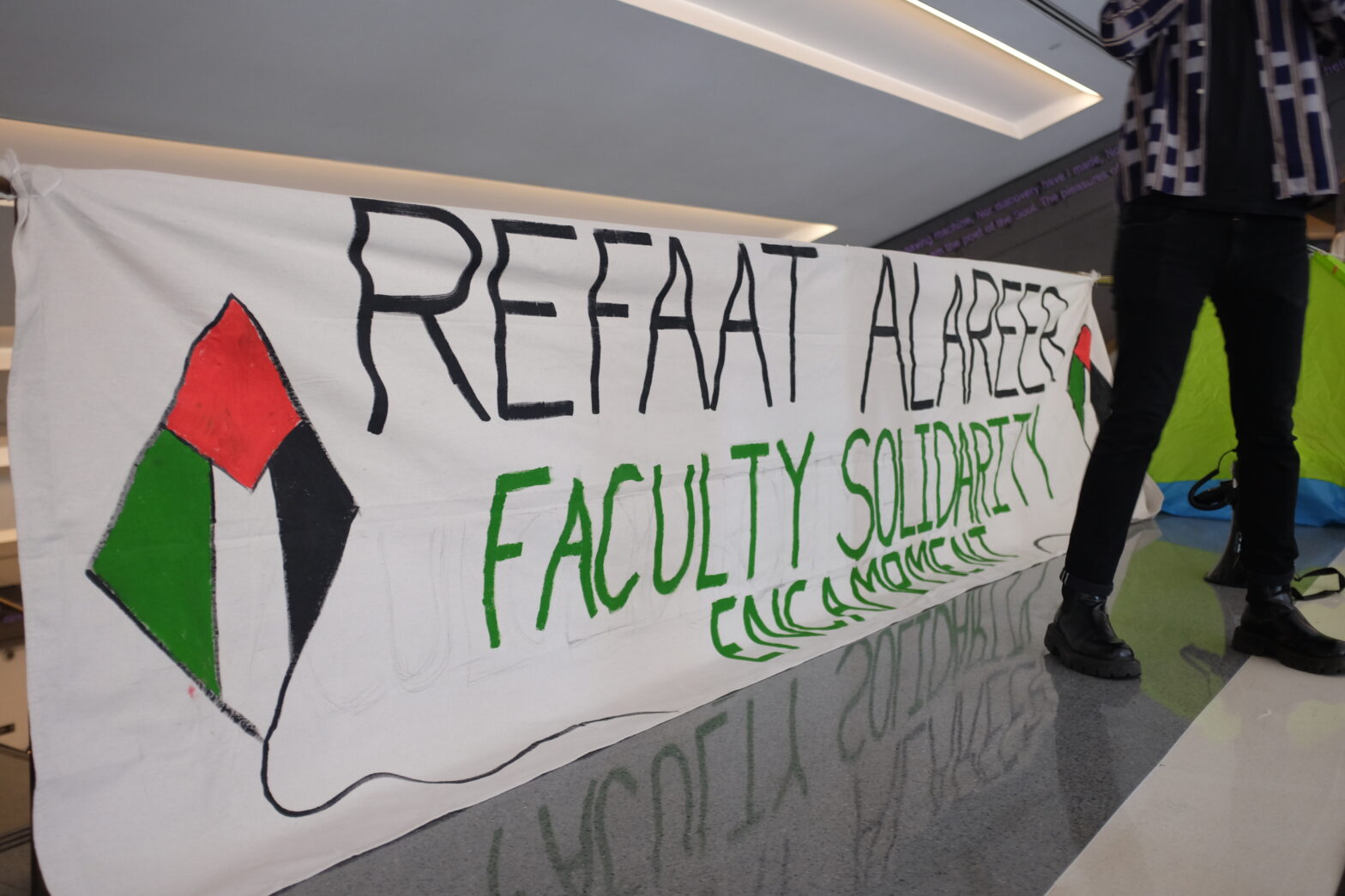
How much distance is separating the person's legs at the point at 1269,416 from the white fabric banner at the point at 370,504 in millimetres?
589

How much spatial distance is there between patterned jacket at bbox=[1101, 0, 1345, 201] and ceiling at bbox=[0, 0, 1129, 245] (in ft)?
10.5

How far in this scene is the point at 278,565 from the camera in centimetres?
96

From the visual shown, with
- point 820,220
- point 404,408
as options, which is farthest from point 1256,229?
point 820,220

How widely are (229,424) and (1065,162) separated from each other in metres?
7.68

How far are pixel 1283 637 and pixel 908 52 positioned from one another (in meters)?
4.66

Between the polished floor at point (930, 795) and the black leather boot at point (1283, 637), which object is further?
the black leather boot at point (1283, 637)

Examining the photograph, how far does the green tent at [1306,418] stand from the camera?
256 centimetres

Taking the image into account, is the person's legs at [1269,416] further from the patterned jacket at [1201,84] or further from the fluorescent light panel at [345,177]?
the fluorescent light panel at [345,177]

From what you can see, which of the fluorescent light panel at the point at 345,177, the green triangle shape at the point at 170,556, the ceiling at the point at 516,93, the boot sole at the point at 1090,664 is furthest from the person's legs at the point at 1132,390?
the ceiling at the point at 516,93

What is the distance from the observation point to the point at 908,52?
5.20 metres

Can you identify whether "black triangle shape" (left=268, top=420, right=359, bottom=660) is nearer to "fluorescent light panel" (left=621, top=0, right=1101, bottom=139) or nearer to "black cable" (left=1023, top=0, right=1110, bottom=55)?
"fluorescent light panel" (left=621, top=0, right=1101, bottom=139)

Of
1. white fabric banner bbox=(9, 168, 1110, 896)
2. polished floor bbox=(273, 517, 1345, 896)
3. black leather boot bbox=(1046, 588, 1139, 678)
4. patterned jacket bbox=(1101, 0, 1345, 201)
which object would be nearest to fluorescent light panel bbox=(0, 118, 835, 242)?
white fabric banner bbox=(9, 168, 1110, 896)

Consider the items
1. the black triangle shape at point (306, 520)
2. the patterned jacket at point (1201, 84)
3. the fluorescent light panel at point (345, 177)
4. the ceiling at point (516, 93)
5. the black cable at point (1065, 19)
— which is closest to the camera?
the black triangle shape at point (306, 520)

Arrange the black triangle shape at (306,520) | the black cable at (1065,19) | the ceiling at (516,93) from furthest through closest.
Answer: the black cable at (1065,19) < the ceiling at (516,93) < the black triangle shape at (306,520)
